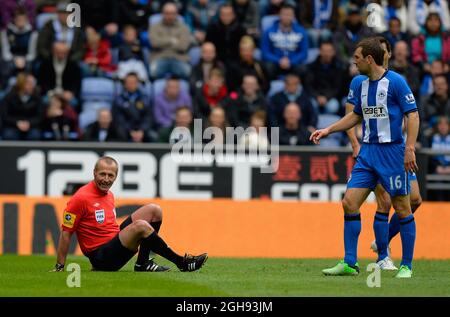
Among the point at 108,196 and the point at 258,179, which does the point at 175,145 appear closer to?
the point at 258,179

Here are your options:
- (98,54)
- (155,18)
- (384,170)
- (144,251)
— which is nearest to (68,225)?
(144,251)

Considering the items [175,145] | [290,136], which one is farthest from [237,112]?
[175,145]

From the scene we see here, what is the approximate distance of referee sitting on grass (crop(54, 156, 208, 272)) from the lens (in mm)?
11992

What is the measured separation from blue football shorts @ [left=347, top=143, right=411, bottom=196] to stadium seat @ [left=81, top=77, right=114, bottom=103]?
928 centimetres

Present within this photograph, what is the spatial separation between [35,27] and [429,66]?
23.9 ft

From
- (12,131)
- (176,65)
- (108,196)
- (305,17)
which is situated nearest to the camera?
(108,196)

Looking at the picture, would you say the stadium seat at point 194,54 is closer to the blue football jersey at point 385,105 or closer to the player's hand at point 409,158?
the blue football jersey at point 385,105

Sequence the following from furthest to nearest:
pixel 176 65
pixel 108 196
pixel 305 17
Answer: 1. pixel 305 17
2. pixel 176 65
3. pixel 108 196

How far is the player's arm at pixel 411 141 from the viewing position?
38.0 ft

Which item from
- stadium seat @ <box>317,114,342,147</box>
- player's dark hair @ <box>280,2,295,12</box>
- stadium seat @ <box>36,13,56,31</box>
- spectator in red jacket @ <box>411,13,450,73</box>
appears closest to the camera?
stadium seat @ <box>317,114,342,147</box>

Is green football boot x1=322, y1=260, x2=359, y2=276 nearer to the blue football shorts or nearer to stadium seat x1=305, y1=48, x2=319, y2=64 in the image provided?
the blue football shorts

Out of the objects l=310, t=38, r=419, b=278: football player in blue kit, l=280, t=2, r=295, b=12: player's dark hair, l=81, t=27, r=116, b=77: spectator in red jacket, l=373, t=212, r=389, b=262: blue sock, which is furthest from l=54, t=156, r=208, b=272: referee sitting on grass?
l=280, t=2, r=295, b=12: player's dark hair

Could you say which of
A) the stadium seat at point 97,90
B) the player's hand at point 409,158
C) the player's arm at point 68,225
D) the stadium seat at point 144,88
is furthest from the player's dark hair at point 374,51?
the stadium seat at point 97,90

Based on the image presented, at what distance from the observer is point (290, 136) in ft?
65.0
